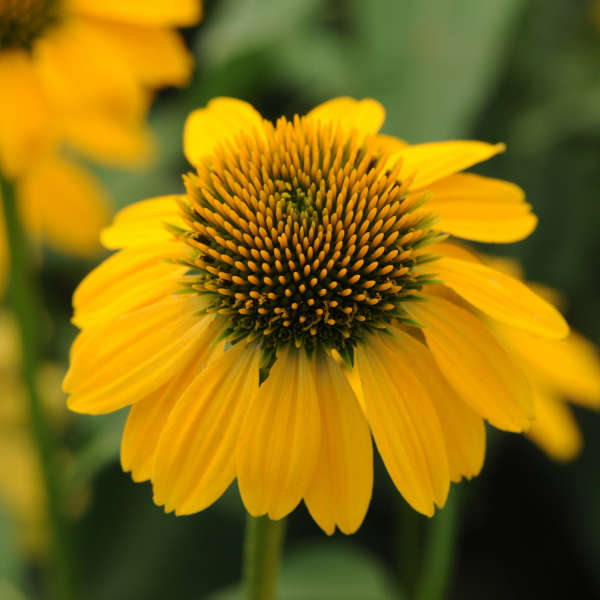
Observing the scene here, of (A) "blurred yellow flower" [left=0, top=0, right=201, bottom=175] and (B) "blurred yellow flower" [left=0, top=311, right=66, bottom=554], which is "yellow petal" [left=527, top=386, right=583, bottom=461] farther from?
(B) "blurred yellow flower" [left=0, top=311, right=66, bottom=554]

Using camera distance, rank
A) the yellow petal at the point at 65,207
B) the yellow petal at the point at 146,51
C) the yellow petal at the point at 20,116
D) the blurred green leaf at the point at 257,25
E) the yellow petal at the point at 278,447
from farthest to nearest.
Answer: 1. the yellow petal at the point at 65,207
2. the blurred green leaf at the point at 257,25
3. the yellow petal at the point at 146,51
4. the yellow petal at the point at 20,116
5. the yellow petal at the point at 278,447

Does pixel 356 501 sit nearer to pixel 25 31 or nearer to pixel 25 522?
Answer: pixel 25 31

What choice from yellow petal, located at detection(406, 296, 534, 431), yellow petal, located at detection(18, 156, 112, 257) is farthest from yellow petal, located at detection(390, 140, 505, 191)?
yellow petal, located at detection(18, 156, 112, 257)

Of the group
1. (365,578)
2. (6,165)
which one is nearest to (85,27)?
(6,165)

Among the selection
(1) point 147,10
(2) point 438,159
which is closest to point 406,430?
(2) point 438,159

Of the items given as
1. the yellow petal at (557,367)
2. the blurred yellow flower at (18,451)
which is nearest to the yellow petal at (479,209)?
the yellow petal at (557,367)

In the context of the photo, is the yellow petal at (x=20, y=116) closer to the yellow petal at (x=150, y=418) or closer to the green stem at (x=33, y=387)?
the green stem at (x=33, y=387)
